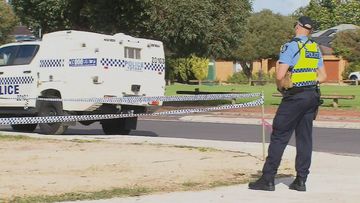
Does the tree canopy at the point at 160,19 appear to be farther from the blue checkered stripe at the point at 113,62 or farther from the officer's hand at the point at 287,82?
the officer's hand at the point at 287,82

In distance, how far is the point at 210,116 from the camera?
81.3 ft

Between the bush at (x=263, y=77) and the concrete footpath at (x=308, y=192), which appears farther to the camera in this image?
the bush at (x=263, y=77)

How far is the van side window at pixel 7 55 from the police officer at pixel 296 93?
1008 cm

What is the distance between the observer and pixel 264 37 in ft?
218

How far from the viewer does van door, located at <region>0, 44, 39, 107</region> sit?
1609 centimetres

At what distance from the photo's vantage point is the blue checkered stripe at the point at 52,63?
50.8 ft

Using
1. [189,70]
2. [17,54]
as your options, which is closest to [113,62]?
[17,54]

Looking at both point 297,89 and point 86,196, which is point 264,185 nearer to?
point 297,89

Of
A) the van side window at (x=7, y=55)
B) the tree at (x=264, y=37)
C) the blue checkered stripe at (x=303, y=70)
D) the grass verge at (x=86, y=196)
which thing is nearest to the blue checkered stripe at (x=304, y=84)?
the blue checkered stripe at (x=303, y=70)

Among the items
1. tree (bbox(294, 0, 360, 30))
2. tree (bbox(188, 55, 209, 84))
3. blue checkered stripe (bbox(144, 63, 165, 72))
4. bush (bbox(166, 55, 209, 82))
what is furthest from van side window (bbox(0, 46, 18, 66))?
tree (bbox(294, 0, 360, 30))

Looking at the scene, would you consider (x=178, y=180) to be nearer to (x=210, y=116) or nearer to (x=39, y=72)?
(x=39, y=72)

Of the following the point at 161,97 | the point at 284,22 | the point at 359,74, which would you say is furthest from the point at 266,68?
the point at 161,97

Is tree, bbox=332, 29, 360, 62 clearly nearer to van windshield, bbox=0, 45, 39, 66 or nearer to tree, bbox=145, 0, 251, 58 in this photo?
tree, bbox=145, 0, 251, 58

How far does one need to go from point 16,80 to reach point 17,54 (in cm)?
69
